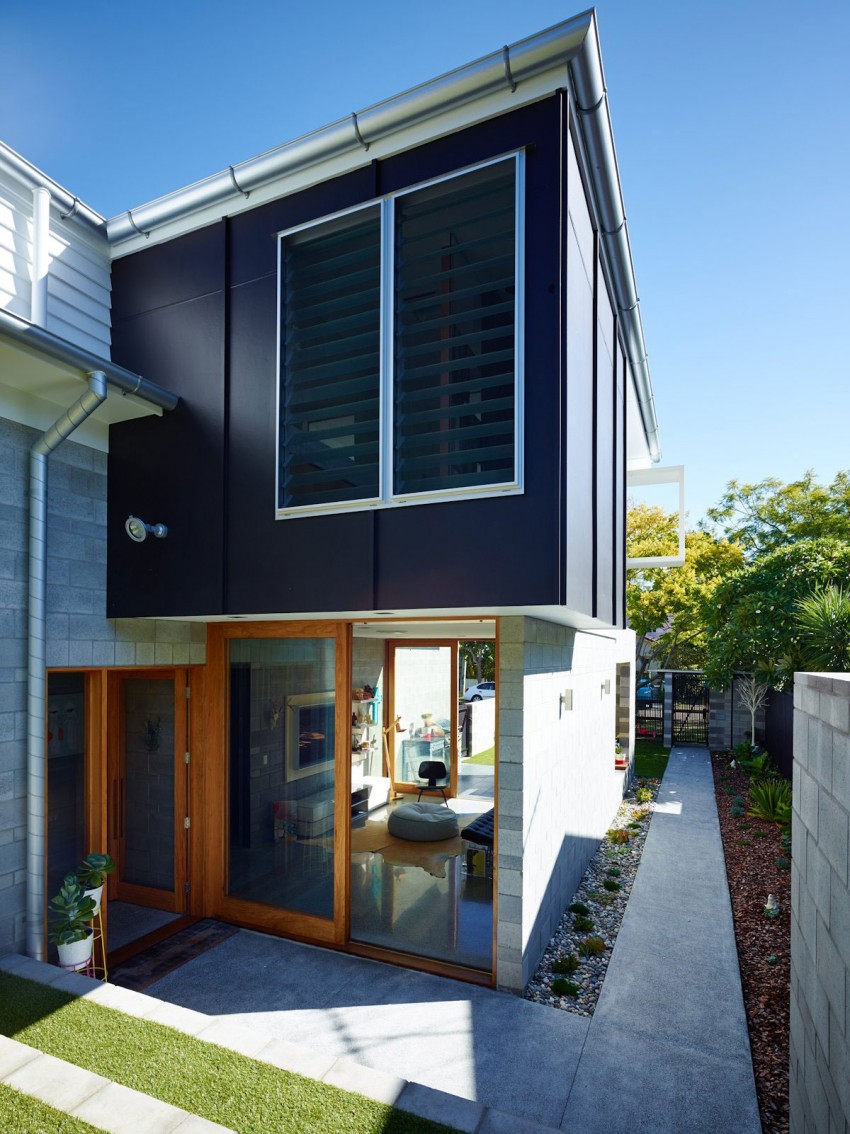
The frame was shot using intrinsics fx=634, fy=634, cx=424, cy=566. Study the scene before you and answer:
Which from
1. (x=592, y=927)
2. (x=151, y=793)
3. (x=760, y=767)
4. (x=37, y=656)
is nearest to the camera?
(x=37, y=656)

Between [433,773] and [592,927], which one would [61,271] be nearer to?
[592,927]

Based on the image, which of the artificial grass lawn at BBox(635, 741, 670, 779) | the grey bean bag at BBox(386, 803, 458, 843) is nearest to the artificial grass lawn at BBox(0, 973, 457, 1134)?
the grey bean bag at BBox(386, 803, 458, 843)

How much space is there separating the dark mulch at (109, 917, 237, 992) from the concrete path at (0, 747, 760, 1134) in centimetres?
13

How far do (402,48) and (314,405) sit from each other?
386cm

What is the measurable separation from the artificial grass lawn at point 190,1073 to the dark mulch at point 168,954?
123 cm

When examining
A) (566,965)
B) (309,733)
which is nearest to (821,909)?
(566,965)

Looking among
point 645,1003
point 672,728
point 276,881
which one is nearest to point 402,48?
point 276,881

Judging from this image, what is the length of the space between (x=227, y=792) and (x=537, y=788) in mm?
3171

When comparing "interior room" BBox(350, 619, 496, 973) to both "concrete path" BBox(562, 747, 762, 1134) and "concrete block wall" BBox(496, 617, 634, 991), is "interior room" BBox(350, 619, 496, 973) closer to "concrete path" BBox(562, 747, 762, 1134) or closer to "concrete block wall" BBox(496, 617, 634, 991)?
"concrete block wall" BBox(496, 617, 634, 991)

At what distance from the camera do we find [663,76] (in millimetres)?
6434

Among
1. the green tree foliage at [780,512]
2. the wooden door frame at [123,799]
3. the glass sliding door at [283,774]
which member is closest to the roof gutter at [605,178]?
the glass sliding door at [283,774]

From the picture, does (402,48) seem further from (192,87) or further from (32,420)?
(32,420)

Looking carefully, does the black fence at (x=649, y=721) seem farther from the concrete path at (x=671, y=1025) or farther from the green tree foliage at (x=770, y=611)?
the concrete path at (x=671, y=1025)

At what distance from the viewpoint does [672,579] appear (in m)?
19.8
